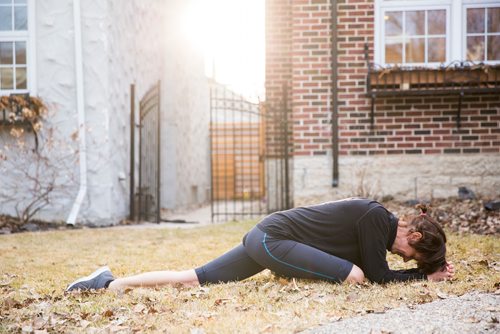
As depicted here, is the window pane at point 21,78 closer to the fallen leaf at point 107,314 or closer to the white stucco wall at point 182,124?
the white stucco wall at point 182,124

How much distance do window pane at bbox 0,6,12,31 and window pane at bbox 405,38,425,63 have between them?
571 cm

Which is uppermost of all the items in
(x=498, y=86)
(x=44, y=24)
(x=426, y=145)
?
(x=44, y=24)

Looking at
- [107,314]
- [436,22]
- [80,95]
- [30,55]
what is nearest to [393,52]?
[436,22]

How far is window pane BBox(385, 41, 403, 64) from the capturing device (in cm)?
871

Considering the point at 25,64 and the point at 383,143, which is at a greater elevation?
the point at 25,64

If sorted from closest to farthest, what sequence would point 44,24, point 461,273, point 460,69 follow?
point 461,273 → point 460,69 → point 44,24

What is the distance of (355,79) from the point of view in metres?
8.72

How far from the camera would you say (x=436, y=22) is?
8.71m

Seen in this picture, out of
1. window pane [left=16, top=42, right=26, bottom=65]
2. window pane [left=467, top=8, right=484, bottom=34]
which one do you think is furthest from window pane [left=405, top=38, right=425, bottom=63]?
window pane [left=16, top=42, right=26, bottom=65]

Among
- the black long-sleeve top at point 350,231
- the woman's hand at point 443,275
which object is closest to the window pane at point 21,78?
the black long-sleeve top at point 350,231

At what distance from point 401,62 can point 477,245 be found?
362cm

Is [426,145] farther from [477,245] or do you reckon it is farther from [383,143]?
[477,245]

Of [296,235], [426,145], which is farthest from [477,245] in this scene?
[426,145]

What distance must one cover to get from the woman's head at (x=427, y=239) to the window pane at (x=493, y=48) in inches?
213
